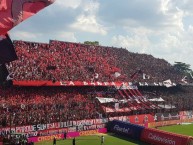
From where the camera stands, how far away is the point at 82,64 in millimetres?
62875

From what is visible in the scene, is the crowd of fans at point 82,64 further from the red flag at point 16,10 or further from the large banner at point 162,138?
the red flag at point 16,10

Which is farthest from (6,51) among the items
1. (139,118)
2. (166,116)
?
(166,116)

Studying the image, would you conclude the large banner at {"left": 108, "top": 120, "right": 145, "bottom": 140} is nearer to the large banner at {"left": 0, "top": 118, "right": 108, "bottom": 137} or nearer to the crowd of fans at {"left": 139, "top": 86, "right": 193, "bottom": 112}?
the large banner at {"left": 0, "top": 118, "right": 108, "bottom": 137}

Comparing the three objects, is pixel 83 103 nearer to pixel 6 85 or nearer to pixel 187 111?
pixel 6 85

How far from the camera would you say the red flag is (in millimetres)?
16897

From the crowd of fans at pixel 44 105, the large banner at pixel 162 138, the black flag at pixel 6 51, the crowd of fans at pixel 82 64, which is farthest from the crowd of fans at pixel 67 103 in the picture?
the black flag at pixel 6 51

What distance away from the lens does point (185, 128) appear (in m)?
53.9

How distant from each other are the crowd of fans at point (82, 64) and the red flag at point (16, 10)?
106ft

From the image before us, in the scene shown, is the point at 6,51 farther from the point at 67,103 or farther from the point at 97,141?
the point at 67,103

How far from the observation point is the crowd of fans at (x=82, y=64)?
5332 centimetres

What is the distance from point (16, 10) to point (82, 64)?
1798 inches

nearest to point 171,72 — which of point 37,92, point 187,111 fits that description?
point 187,111

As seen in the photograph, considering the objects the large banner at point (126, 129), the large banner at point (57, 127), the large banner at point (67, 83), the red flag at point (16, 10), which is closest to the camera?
the red flag at point (16, 10)

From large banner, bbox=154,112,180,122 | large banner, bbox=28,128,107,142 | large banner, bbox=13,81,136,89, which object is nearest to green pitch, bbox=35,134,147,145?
large banner, bbox=28,128,107,142
